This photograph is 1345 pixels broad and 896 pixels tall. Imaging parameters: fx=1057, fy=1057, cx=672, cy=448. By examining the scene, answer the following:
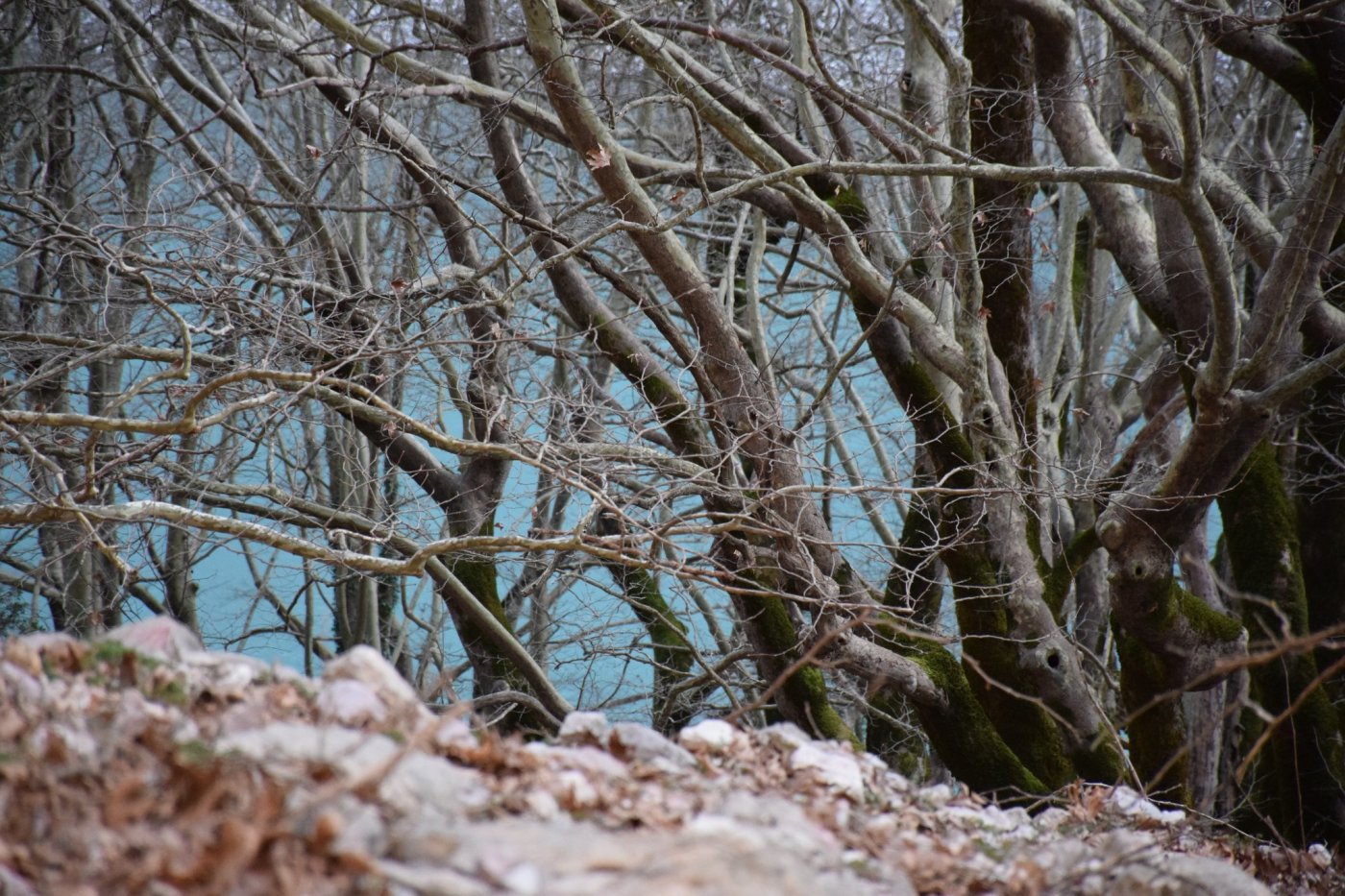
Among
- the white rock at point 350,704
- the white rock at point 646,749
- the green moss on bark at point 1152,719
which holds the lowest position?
the green moss on bark at point 1152,719

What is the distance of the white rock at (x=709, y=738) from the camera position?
120 inches

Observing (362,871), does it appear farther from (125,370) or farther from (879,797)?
(125,370)

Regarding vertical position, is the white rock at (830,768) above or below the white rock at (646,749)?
below

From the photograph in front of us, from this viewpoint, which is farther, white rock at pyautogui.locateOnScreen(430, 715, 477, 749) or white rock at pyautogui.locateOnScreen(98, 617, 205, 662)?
white rock at pyautogui.locateOnScreen(98, 617, 205, 662)

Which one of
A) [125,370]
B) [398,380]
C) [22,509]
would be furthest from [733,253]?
[125,370]

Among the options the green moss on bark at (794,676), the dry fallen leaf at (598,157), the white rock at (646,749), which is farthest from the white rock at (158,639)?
the green moss on bark at (794,676)

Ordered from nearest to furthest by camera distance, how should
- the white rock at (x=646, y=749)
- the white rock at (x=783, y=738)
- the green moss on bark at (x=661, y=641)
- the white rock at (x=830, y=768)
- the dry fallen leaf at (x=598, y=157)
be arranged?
the white rock at (x=646, y=749)
the white rock at (x=830, y=768)
the white rock at (x=783, y=738)
the dry fallen leaf at (x=598, y=157)
the green moss on bark at (x=661, y=641)

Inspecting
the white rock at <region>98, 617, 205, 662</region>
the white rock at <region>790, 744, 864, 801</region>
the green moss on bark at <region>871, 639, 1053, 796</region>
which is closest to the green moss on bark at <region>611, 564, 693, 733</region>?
the green moss on bark at <region>871, 639, 1053, 796</region>

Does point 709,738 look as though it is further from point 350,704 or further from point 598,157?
point 598,157

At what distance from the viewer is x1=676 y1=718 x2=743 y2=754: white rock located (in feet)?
10.0

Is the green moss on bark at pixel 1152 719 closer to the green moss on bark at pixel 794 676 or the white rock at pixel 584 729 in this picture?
the green moss on bark at pixel 794 676

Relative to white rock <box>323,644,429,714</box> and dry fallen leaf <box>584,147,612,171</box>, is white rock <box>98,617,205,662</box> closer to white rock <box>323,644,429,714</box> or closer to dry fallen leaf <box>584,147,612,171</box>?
white rock <box>323,644,429,714</box>

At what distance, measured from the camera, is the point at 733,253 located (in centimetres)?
775

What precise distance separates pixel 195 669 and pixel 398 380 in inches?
213
